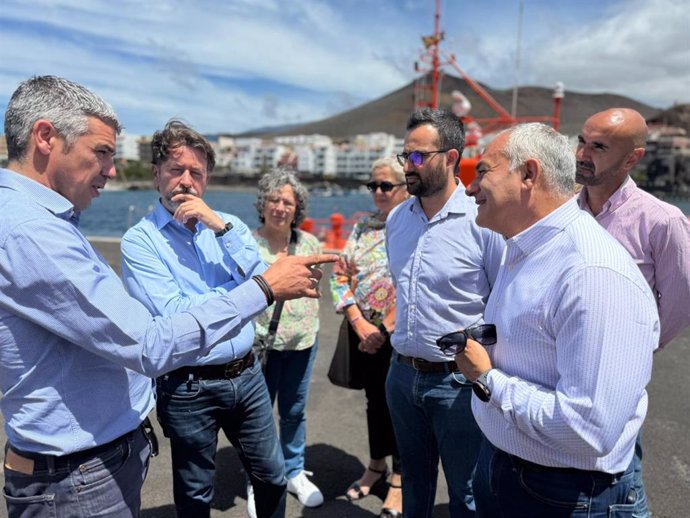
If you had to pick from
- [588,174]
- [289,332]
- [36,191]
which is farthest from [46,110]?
[588,174]

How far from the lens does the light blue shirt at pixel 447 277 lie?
2.24m

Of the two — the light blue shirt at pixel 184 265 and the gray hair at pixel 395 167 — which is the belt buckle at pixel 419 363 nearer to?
the light blue shirt at pixel 184 265

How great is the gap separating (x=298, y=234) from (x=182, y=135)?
133 cm

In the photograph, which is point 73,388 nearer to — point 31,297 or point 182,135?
point 31,297

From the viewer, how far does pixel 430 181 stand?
7.60 ft

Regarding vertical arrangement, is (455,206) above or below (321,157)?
below

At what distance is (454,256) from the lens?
2.24 metres

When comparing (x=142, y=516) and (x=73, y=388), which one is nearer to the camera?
(x=73, y=388)

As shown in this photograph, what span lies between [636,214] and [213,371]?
2.01 meters

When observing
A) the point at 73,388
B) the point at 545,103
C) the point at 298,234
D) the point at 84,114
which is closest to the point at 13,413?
the point at 73,388

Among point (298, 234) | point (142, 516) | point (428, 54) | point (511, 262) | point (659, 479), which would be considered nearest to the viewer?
point (511, 262)

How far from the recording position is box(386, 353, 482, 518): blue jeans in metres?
2.19

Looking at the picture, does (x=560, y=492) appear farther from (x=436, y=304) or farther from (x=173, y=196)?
(x=173, y=196)

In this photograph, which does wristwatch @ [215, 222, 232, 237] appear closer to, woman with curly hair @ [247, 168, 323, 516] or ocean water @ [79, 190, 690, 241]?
woman with curly hair @ [247, 168, 323, 516]
